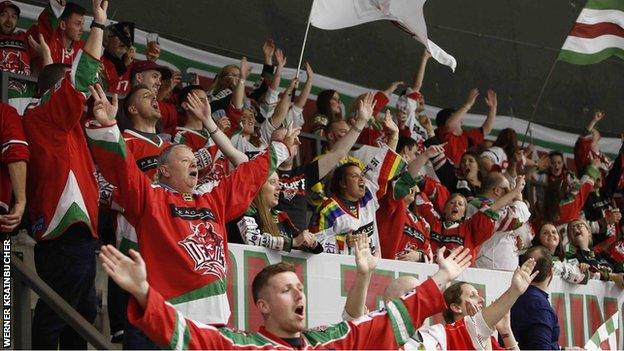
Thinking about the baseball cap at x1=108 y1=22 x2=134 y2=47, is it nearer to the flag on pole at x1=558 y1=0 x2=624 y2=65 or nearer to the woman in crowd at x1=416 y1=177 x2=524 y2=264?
the woman in crowd at x1=416 y1=177 x2=524 y2=264

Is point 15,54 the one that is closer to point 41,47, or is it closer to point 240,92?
point 41,47

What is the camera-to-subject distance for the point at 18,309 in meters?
6.31

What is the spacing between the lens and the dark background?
1247 centimetres

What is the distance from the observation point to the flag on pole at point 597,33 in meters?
11.8

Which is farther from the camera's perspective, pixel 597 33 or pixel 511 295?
pixel 597 33

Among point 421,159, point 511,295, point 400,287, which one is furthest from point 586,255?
point 511,295

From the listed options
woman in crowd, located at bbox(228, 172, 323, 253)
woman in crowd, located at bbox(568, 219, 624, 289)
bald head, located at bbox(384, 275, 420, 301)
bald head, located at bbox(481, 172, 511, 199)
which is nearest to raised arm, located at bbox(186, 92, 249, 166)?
woman in crowd, located at bbox(228, 172, 323, 253)

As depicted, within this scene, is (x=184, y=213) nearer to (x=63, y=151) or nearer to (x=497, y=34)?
(x=63, y=151)

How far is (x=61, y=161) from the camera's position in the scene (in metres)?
7.22

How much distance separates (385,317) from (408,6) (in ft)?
14.9

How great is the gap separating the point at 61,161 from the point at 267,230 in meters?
1.33

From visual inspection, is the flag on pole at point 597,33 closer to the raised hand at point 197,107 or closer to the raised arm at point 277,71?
the raised arm at point 277,71

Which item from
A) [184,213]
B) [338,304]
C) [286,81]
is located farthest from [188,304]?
[286,81]

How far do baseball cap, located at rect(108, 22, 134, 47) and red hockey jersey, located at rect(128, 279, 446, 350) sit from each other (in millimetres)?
4332
